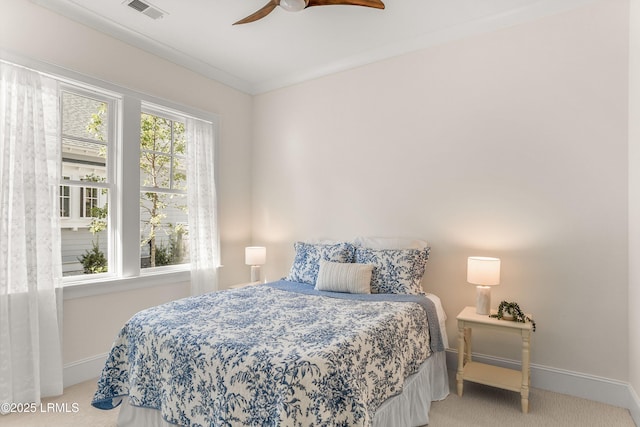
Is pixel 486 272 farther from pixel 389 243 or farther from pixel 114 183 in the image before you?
pixel 114 183

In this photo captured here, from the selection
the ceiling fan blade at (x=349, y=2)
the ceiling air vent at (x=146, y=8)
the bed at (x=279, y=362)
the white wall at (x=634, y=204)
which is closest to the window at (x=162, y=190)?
the ceiling air vent at (x=146, y=8)

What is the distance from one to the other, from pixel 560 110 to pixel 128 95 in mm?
3690

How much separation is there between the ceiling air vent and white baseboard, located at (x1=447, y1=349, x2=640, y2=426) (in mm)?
4003

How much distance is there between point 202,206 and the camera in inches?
156

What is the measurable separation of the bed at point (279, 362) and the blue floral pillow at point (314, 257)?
503mm

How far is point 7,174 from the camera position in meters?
2.59

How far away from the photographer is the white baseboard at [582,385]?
251cm

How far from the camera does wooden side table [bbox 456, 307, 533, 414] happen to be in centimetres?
249

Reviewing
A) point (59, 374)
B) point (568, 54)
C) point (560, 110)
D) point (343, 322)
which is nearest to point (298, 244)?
point (343, 322)

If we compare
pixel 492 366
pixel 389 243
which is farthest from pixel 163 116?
pixel 492 366

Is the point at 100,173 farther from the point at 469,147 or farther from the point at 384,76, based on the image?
the point at 469,147

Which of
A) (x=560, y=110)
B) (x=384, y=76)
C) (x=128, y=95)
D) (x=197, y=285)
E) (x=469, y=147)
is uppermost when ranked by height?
(x=384, y=76)

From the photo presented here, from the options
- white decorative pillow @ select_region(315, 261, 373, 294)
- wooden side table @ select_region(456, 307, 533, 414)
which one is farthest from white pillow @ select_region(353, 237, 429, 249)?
wooden side table @ select_region(456, 307, 533, 414)

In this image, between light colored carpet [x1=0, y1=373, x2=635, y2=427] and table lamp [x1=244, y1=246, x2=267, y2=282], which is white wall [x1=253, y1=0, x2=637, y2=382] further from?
table lamp [x1=244, y1=246, x2=267, y2=282]
